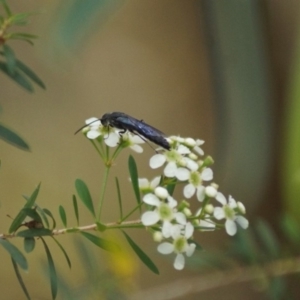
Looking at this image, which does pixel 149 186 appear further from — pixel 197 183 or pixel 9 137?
pixel 9 137

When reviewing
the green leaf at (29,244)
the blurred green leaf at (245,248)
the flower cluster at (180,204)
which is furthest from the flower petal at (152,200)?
the blurred green leaf at (245,248)

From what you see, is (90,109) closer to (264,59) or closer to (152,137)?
(264,59)

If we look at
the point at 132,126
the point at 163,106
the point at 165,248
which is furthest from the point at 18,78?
the point at 163,106

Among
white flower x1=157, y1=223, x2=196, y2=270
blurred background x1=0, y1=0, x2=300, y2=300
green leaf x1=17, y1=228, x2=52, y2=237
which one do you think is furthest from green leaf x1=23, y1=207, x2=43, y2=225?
blurred background x1=0, y1=0, x2=300, y2=300

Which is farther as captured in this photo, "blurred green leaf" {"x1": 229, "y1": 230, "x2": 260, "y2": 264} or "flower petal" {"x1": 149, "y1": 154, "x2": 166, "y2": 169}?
"blurred green leaf" {"x1": 229, "y1": 230, "x2": 260, "y2": 264}

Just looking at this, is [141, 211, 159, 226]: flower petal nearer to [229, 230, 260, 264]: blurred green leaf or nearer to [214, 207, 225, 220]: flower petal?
[214, 207, 225, 220]: flower petal

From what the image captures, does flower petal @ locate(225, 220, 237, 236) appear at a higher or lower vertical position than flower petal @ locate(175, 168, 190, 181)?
lower

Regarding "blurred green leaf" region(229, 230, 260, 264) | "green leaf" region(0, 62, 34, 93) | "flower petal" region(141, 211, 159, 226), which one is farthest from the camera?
"blurred green leaf" region(229, 230, 260, 264)
